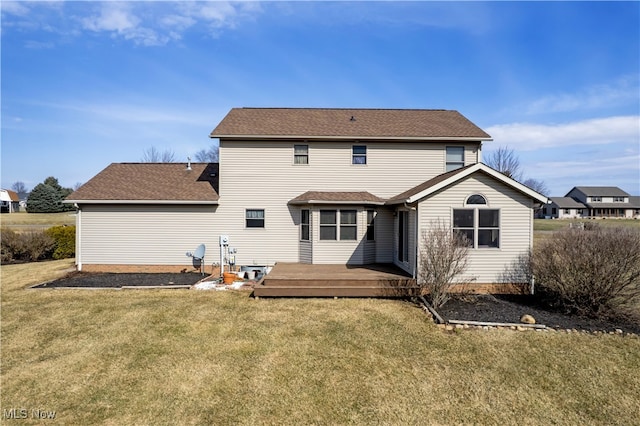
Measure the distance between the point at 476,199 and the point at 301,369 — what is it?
7.71 meters

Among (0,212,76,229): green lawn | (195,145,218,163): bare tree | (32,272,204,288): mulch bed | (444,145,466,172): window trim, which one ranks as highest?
(195,145,218,163): bare tree

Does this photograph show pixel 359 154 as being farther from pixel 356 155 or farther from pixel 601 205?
pixel 601 205

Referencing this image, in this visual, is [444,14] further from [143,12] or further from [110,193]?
[110,193]

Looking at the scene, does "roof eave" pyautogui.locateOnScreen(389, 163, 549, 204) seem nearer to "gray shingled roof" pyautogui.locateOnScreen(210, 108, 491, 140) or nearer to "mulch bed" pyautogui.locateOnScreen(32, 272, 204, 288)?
"gray shingled roof" pyautogui.locateOnScreen(210, 108, 491, 140)

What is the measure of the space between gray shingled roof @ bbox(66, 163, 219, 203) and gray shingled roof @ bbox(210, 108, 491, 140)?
104 inches

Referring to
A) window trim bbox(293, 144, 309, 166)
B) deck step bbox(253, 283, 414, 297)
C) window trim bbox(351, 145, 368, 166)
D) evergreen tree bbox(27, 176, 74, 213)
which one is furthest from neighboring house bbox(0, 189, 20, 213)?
deck step bbox(253, 283, 414, 297)

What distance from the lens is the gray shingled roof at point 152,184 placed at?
13000 millimetres

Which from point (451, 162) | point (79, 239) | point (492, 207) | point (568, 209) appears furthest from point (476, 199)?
point (568, 209)

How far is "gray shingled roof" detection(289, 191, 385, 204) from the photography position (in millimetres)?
12273

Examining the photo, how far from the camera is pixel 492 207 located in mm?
9898

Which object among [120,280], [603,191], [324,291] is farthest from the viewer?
[603,191]

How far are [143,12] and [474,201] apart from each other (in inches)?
531

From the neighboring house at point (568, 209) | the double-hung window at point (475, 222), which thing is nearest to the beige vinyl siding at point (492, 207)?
the double-hung window at point (475, 222)

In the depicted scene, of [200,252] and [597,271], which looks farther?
[200,252]
